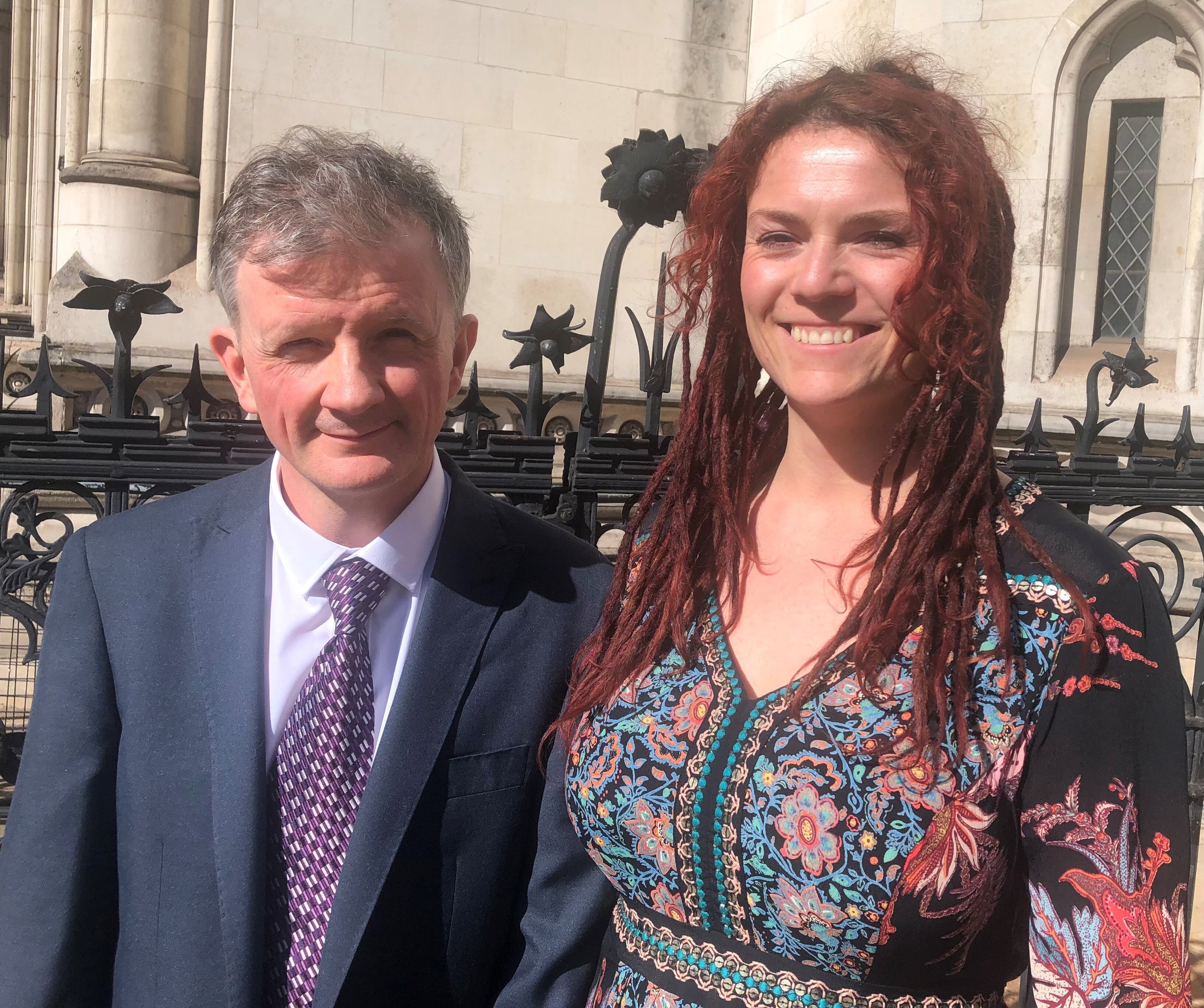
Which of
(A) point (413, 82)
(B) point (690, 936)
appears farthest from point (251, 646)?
(A) point (413, 82)

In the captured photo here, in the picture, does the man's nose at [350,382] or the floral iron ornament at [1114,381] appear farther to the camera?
the floral iron ornament at [1114,381]

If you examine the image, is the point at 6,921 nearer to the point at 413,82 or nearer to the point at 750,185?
the point at 750,185

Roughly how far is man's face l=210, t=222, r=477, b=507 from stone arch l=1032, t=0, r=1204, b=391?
588 centimetres

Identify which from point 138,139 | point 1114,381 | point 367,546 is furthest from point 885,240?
point 138,139

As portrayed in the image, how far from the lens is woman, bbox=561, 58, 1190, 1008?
4.60 ft

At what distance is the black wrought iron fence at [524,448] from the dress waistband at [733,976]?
115 cm

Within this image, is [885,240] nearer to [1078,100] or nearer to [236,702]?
[236,702]

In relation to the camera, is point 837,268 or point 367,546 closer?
point 837,268

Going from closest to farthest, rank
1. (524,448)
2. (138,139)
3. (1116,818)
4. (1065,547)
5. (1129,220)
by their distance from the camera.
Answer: (1116,818) < (1065,547) < (524,448) < (1129,220) < (138,139)

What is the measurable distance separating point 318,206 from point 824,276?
2.41 ft

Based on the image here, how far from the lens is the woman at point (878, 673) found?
1.40m

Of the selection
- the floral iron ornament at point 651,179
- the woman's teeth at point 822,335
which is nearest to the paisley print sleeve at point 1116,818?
the woman's teeth at point 822,335

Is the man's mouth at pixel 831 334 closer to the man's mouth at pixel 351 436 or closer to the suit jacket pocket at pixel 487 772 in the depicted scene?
the man's mouth at pixel 351 436

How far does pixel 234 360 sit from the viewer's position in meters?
1.71
